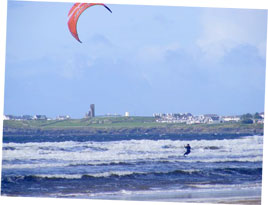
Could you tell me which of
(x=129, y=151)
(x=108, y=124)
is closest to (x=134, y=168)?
(x=129, y=151)

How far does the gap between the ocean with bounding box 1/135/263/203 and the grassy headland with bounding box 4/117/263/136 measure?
0.46ft

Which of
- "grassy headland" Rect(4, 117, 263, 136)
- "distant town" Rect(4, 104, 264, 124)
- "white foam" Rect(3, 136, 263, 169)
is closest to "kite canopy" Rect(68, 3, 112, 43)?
"distant town" Rect(4, 104, 264, 124)

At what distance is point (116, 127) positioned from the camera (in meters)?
10.2

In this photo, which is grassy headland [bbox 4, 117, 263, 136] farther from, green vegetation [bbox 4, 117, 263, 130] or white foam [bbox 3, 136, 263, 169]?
white foam [bbox 3, 136, 263, 169]

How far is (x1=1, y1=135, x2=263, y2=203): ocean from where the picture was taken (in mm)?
7668

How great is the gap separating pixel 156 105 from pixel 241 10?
2.01 m

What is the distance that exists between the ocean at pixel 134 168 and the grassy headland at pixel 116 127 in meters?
0.14

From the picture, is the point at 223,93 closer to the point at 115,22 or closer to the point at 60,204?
the point at 115,22

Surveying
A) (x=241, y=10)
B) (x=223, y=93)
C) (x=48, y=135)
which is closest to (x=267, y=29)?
(x=241, y=10)

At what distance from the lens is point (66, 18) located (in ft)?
27.2

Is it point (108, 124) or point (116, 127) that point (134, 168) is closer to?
point (108, 124)

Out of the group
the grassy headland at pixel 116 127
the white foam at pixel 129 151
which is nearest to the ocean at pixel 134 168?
the white foam at pixel 129 151

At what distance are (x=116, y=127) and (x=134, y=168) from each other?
155cm

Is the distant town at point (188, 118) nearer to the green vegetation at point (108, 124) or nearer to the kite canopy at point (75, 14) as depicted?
the green vegetation at point (108, 124)
